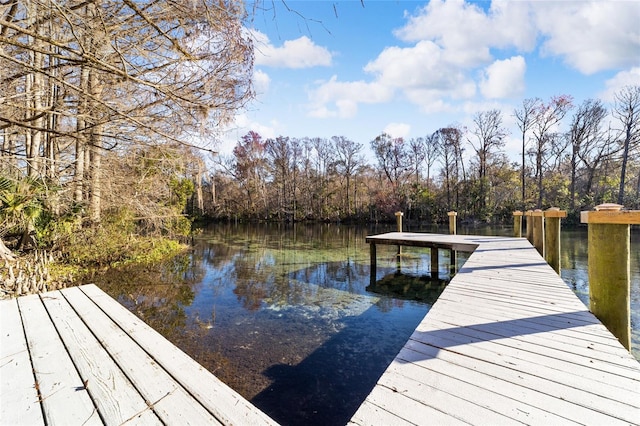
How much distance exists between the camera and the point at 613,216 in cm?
228

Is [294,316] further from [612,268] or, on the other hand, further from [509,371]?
[612,268]

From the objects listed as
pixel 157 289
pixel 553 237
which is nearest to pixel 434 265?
pixel 553 237

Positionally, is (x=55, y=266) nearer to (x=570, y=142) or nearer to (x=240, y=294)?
(x=240, y=294)

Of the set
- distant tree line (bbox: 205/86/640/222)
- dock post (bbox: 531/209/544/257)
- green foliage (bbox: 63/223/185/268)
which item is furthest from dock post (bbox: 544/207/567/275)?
distant tree line (bbox: 205/86/640/222)

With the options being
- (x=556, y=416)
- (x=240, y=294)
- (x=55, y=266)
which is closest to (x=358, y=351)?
(x=556, y=416)

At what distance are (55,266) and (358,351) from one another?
7358 millimetres

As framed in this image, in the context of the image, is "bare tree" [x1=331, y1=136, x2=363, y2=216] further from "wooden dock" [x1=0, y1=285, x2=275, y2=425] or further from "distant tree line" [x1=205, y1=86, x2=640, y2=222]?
"wooden dock" [x1=0, y1=285, x2=275, y2=425]

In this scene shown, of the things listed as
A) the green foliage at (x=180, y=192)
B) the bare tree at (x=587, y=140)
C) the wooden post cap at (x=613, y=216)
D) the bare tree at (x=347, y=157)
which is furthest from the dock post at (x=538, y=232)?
the bare tree at (x=347, y=157)

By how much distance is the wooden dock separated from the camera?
4.07 ft

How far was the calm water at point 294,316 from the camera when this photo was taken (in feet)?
9.79

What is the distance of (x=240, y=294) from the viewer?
19.8ft

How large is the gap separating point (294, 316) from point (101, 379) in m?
3.52

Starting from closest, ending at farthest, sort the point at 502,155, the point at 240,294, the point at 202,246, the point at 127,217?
the point at 240,294 → the point at 127,217 → the point at 202,246 → the point at 502,155

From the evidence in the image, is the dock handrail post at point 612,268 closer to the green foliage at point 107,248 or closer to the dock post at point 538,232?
the dock post at point 538,232
